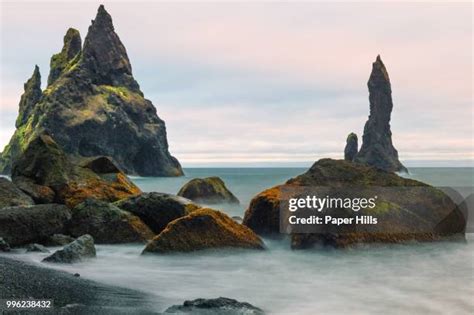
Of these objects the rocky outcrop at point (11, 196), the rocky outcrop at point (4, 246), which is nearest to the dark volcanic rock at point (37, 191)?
the rocky outcrop at point (11, 196)

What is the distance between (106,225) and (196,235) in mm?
3760

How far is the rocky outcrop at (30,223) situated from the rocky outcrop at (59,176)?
12.7 feet

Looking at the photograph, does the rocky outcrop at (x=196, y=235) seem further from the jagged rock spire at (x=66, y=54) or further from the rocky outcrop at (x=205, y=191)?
the jagged rock spire at (x=66, y=54)

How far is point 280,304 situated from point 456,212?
440 inches

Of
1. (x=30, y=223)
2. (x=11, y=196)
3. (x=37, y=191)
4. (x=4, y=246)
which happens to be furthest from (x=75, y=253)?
(x=37, y=191)

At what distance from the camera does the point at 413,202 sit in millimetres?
17984

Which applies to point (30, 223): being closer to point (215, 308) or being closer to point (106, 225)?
point (106, 225)

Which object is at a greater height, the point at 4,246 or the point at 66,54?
the point at 66,54

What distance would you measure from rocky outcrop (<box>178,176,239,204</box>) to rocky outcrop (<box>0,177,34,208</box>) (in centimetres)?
1562

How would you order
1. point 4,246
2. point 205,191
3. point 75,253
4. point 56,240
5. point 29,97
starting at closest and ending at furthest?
point 75,253 → point 4,246 → point 56,240 → point 205,191 → point 29,97

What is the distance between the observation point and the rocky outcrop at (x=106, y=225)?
659 inches

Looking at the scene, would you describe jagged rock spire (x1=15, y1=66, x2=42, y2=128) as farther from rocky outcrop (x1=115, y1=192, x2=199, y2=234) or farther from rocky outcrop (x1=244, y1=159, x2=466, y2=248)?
rocky outcrop (x1=244, y1=159, x2=466, y2=248)

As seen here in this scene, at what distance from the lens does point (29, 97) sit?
186 metres

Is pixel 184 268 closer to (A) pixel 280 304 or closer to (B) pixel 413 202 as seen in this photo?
(A) pixel 280 304
